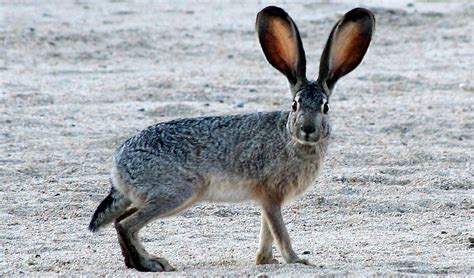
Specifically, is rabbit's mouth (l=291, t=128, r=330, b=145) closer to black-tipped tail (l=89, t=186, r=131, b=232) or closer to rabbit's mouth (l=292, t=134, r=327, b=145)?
rabbit's mouth (l=292, t=134, r=327, b=145)

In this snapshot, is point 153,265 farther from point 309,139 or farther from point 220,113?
point 220,113

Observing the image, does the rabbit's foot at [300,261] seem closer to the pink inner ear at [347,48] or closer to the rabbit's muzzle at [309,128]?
the rabbit's muzzle at [309,128]

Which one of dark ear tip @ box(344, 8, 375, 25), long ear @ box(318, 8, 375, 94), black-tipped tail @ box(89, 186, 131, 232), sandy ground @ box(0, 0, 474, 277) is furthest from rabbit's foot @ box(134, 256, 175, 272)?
dark ear tip @ box(344, 8, 375, 25)

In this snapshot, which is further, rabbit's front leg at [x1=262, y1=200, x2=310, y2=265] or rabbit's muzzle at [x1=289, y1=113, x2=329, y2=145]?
rabbit's front leg at [x1=262, y1=200, x2=310, y2=265]

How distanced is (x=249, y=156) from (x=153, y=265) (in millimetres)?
847

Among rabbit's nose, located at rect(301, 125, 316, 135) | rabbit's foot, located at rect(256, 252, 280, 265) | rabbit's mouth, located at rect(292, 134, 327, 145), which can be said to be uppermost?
rabbit's nose, located at rect(301, 125, 316, 135)

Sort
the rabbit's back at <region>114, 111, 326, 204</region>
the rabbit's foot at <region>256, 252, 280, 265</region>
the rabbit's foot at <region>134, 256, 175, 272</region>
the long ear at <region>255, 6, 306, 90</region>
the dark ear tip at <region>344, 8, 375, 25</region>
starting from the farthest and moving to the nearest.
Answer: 1. the dark ear tip at <region>344, 8, 375, 25</region>
2. the long ear at <region>255, 6, 306, 90</region>
3. the rabbit's foot at <region>256, 252, 280, 265</region>
4. the rabbit's back at <region>114, 111, 326, 204</region>
5. the rabbit's foot at <region>134, 256, 175, 272</region>

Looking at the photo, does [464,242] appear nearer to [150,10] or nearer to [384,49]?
[384,49]

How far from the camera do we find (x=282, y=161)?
7.33 m

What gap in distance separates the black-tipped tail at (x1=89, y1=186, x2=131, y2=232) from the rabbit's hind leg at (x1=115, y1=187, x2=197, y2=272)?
0.45 feet

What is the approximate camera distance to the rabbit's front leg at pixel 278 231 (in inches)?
282

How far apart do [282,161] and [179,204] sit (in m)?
0.65

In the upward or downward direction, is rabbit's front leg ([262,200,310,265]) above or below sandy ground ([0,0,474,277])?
above

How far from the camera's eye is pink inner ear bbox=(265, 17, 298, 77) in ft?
24.3
